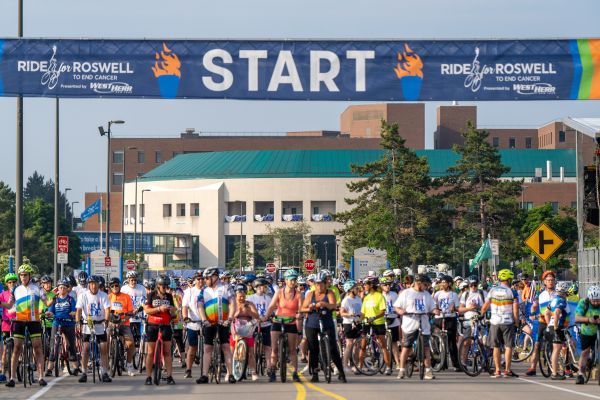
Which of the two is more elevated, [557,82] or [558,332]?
[557,82]

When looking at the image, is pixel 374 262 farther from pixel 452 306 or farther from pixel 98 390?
pixel 98 390

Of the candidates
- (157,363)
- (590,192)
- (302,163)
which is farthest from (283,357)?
(302,163)

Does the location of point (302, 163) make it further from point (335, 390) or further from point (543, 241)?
point (335, 390)

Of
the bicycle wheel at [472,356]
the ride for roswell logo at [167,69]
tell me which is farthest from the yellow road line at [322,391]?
the ride for roswell logo at [167,69]

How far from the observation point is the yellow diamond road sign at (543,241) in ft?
104

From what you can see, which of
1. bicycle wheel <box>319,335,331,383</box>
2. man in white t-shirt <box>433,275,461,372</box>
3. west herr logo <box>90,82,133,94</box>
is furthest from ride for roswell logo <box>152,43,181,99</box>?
bicycle wheel <box>319,335,331,383</box>

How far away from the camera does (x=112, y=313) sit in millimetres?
22656

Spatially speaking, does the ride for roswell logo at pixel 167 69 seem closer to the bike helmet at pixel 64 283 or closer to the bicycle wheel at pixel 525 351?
the bike helmet at pixel 64 283

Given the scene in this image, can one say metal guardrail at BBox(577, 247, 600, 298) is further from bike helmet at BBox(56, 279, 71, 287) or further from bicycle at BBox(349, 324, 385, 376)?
bike helmet at BBox(56, 279, 71, 287)

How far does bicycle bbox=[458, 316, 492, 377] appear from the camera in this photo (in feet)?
→ 72.8

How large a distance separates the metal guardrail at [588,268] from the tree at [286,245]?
105512 millimetres

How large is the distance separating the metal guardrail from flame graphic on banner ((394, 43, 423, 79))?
5172 millimetres

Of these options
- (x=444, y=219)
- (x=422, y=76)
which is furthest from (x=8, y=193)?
(x=422, y=76)

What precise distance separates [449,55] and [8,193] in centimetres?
7175
